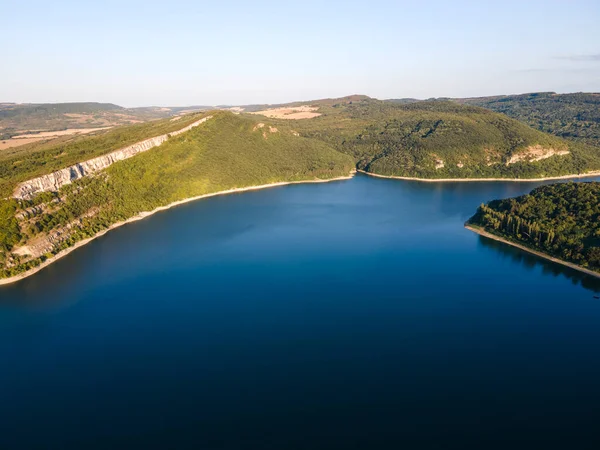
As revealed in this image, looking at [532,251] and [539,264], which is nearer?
[539,264]

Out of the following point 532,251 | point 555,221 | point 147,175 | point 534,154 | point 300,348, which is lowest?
point 300,348

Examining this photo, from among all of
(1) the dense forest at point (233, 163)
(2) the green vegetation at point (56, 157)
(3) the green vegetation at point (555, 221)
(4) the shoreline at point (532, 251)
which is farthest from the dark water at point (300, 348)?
(2) the green vegetation at point (56, 157)

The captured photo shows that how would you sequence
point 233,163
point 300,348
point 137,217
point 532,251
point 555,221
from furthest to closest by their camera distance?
point 233,163 < point 137,217 < point 555,221 < point 532,251 < point 300,348

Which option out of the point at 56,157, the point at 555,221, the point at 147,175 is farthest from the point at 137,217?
the point at 555,221

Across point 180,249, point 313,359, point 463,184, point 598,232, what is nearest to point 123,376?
point 313,359

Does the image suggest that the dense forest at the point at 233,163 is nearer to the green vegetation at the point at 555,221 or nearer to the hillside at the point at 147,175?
the hillside at the point at 147,175

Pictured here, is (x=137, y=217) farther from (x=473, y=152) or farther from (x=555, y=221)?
(x=473, y=152)
